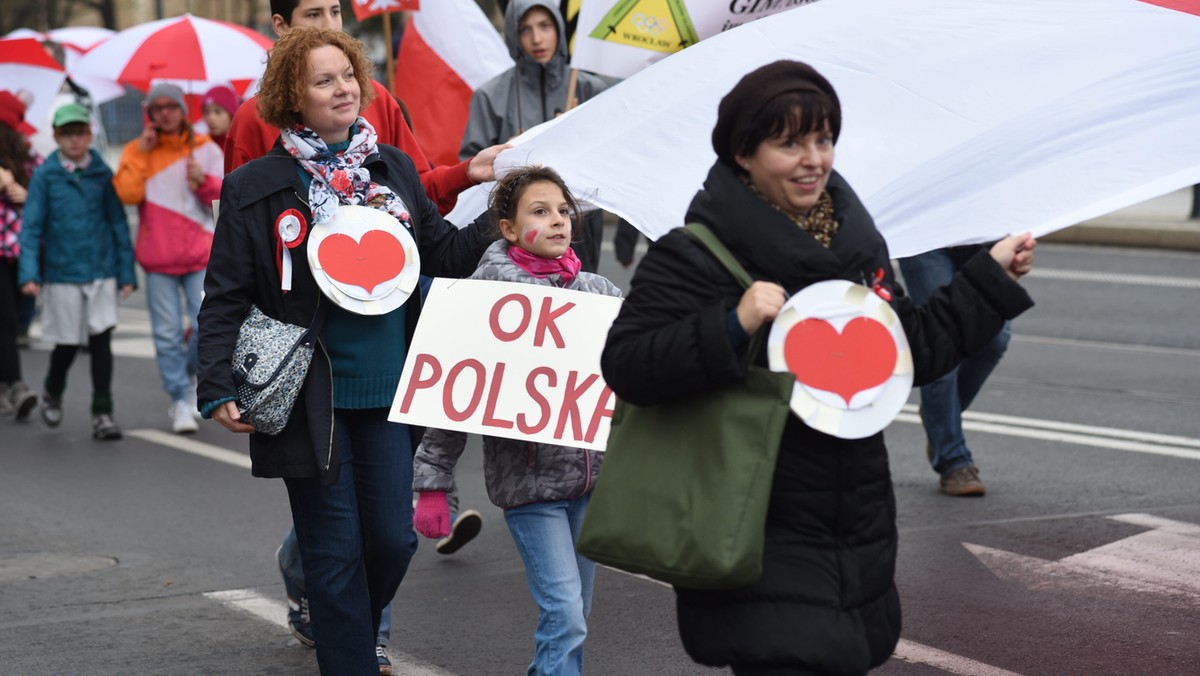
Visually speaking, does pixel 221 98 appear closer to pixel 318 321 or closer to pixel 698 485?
pixel 318 321

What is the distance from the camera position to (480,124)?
7152mm

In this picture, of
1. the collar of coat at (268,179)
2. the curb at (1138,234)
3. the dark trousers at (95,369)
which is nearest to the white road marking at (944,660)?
the collar of coat at (268,179)

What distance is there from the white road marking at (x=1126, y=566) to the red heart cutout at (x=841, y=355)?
310cm

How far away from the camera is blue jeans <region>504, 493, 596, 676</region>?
430cm

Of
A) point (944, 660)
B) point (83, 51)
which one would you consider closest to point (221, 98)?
point (944, 660)

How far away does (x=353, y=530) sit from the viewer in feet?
14.4

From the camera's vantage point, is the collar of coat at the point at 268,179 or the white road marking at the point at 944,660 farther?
the white road marking at the point at 944,660

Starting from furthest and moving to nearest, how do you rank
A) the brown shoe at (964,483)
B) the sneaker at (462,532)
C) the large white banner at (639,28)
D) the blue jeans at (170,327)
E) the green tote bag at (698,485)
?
the blue jeans at (170,327) → the brown shoe at (964,483) → the sneaker at (462,532) → the large white banner at (639,28) → the green tote bag at (698,485)

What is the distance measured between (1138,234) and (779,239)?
16517mm

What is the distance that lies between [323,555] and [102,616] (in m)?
1.92

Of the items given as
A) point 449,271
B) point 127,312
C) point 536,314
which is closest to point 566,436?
point 536,314

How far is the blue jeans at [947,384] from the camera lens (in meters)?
7.32

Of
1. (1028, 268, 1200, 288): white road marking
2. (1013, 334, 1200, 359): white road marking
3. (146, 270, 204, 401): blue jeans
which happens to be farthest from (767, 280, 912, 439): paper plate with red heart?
(1028, 268, 1200, 288): white road marking

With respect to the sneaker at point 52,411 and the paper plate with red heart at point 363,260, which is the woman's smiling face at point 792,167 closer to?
the paper plate with red heart at point 363,260
